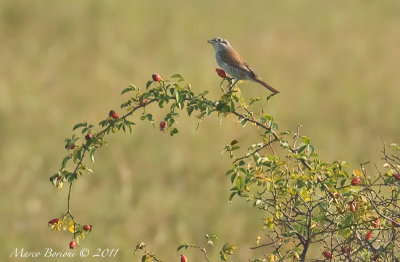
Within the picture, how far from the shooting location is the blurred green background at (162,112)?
703cm

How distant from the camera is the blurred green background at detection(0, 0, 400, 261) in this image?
23.1 feet

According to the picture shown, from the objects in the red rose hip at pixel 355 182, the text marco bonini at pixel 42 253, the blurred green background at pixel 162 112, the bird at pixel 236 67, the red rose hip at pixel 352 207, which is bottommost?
the red rose hip at pixel 352 207

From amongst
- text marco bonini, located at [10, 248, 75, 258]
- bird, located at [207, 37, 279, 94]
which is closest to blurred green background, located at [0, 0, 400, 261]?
text marco bonini, located at [10, 248, 75, 258]

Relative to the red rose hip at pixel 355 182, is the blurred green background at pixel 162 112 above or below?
above

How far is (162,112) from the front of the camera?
934cm

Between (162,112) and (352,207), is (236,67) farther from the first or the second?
(162,112)

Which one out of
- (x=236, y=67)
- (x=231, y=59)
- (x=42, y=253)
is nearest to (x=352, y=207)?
(x=236, y=67)

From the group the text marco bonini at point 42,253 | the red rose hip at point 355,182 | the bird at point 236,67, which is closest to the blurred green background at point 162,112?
the text marco bonini at point 42,253

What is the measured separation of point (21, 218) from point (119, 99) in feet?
9.89

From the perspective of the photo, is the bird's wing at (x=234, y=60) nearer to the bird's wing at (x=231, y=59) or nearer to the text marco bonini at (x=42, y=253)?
the bird's wing at (x=231, y=59)

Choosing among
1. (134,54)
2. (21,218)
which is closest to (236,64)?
(21,218)

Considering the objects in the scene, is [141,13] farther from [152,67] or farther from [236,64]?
[236,64]

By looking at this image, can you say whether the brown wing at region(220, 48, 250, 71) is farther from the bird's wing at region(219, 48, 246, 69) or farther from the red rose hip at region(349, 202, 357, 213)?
the red rose hip at region(349, 202, 357, 213)

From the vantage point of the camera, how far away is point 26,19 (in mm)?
11977
